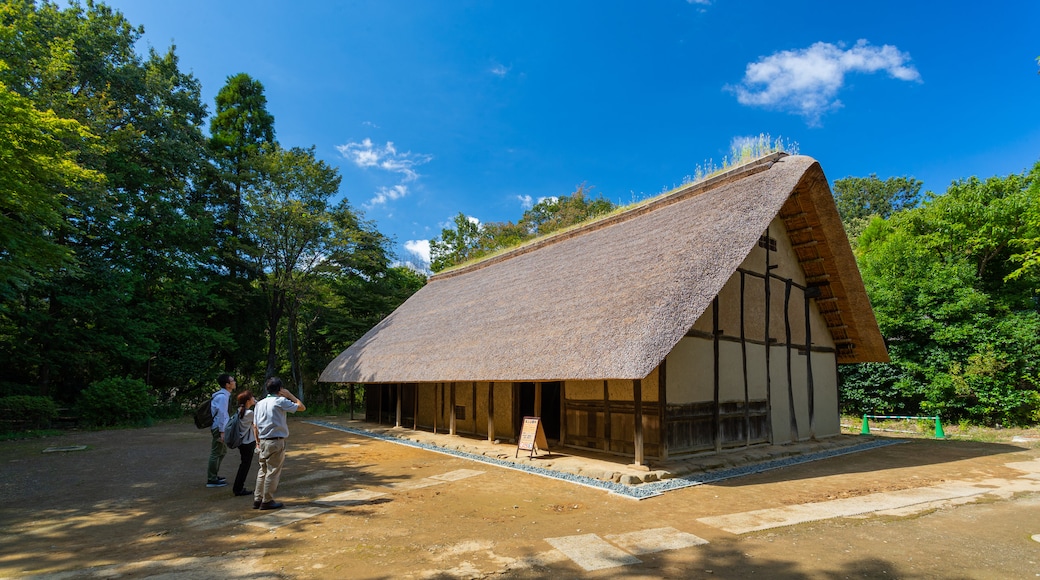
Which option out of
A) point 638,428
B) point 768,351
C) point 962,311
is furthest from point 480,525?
point 962,311

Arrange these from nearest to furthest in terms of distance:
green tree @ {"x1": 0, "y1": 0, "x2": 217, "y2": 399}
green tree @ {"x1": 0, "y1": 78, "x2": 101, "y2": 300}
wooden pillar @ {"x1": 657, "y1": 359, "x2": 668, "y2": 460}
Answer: wooden pillar @ {"x1": 657, "y1": 359, "x2": 668, "y2": 460}
green tree @ {"x1": 0, "y1": 78, "x2": 101, "y2": 300}
green tree @ {"x1": 0, "y1": 0, "x2": 217, "y2": 399}

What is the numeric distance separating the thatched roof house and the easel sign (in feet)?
2.01

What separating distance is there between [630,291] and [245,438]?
6.15 metres

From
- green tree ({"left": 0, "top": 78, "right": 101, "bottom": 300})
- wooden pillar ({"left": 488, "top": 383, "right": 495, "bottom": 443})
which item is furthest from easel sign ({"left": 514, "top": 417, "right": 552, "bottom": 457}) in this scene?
green tree ({"left": 0, "top": 78, "right": 101, "bottom": 300})

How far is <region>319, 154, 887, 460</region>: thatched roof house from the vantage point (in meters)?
7.70

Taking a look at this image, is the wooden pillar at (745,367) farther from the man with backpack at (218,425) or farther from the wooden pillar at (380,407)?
the wooden pillar at (380,407)

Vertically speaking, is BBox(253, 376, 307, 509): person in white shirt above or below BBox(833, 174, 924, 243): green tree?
below

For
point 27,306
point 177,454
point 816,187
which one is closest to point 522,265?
point 816,187

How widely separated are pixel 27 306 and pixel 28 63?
8607mm

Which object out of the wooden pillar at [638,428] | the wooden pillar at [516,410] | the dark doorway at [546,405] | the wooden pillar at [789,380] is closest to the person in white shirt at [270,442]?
the wooden pillar at [638,428]

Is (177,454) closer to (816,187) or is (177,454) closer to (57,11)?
(816,187)

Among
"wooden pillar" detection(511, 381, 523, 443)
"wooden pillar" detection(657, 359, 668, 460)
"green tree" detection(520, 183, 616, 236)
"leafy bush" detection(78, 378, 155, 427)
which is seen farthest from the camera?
"green tree" detection(520, 183, 616, 236)

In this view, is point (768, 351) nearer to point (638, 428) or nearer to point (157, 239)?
point (638, 428)

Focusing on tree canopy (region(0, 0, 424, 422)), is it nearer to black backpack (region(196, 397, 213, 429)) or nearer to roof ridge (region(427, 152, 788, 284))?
black backpack (region(196, 397, 213, 429))
